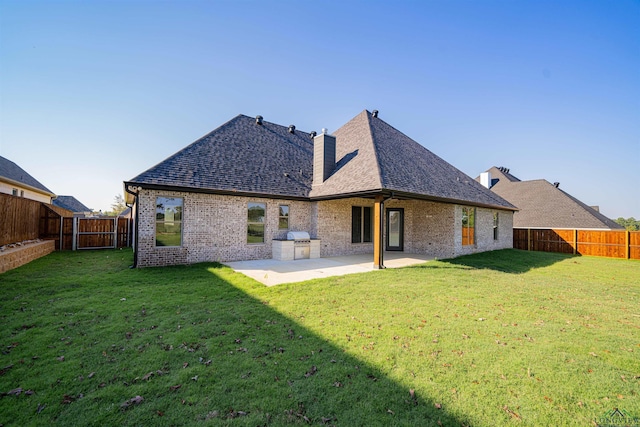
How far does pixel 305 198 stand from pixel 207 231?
4.35 metres

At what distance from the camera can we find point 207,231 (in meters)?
9.82

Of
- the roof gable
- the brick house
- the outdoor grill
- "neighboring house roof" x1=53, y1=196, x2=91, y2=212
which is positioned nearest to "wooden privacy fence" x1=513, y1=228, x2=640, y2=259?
the brick house

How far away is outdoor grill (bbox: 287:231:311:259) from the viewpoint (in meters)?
11.1

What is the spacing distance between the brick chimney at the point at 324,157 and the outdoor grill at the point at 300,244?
2.73 meters

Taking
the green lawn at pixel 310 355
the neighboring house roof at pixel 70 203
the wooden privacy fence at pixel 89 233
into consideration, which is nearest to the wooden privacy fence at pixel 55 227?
the wooden privacy fence at pixel 89 233

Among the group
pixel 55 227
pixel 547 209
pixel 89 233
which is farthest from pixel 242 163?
pixel 547 209

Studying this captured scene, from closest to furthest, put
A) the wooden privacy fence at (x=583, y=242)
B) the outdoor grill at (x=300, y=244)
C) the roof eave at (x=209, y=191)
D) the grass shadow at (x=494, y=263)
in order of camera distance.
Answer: the roof eave at (x=209, y=191)
the grass shadow at (x=494, y=263)
the outdoor grill at (x=300, y=244)
the wooden privacy fence at (x=583, y=242)

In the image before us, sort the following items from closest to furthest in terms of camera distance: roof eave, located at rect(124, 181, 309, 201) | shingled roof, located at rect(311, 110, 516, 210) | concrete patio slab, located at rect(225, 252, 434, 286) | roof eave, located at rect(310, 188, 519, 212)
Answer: concrete patio slab, located at rect(225, 252, 434, 286), roof eave, located at rect(124, 181, 309, 201), roof eave, located at rect(310, 188, 519, 212), shingled roof, located at rect(311, 110, 516, 210)

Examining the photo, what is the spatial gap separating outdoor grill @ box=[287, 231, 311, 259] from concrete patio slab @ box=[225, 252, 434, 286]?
0.38m

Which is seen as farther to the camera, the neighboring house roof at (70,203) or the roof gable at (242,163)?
the neighboring house roof at (70,203)

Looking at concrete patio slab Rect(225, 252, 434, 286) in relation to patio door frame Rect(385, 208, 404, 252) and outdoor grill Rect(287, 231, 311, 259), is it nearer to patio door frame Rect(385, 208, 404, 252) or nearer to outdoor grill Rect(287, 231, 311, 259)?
outdoor grill Rect(287, 231, 311, 259)

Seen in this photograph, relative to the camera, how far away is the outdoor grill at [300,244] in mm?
11055

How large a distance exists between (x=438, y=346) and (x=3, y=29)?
587 inches

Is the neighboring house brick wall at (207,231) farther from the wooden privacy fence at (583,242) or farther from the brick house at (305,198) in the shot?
the wooden privacy fence at (583,242)
